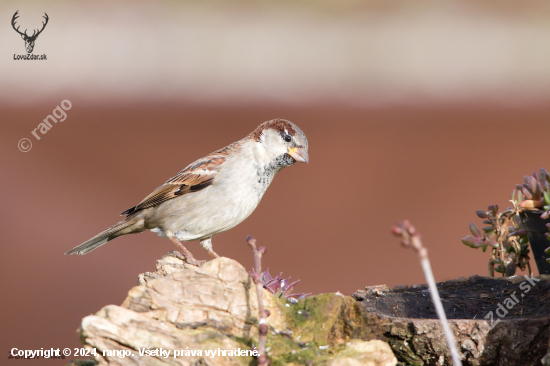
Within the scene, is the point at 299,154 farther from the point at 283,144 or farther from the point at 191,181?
the point at 191,181

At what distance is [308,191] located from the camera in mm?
5473

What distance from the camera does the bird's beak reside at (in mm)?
2938

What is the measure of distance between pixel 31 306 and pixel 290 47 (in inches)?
189

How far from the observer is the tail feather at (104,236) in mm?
3314

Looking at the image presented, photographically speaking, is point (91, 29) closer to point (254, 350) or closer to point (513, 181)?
point (513, 181)

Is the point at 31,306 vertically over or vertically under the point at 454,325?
over

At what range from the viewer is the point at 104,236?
3.37 meters

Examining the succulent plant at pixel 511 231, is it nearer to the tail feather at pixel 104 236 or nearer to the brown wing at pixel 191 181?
the brown wing at pixel 191 181

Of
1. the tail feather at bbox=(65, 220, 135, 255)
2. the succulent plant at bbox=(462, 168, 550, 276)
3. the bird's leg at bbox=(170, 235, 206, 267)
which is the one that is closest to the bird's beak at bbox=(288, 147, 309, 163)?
the bird's leg at bbox=(170, 235, 206, 267)

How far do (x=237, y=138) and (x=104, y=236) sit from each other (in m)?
2.45

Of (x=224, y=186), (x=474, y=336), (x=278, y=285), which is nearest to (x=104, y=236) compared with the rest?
(x=224, y=186)

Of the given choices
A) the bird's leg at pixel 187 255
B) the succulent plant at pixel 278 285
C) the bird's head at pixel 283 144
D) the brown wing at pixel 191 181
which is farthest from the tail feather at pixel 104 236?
the succulent plant at pixel 278 285

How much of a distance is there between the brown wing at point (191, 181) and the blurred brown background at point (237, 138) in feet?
5.20

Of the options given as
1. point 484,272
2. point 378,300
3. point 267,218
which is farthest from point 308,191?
point 378,300
